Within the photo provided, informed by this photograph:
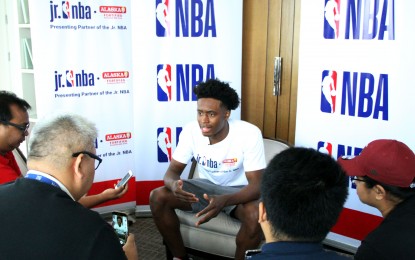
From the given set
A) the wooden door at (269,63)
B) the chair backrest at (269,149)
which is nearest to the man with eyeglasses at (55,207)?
the chair backrest at (269,149)

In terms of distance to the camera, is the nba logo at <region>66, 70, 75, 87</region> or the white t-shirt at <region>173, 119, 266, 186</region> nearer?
the white t-shirt at <region>173, 119, 266, 186</region>

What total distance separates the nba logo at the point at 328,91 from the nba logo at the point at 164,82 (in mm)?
1200

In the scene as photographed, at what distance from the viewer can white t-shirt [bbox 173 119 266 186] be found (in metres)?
2.76

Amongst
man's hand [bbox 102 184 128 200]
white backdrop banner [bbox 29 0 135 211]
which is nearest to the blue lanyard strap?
man's hand [bbox 102 184 128 200]

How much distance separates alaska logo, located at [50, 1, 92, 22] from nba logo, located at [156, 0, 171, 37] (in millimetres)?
513

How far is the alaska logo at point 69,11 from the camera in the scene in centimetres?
317

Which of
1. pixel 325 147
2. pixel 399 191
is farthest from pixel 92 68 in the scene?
pixel 399 191

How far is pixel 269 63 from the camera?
141 inches

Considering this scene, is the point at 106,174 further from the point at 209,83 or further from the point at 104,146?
the point at 209,83

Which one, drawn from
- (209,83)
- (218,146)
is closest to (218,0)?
(209,83)

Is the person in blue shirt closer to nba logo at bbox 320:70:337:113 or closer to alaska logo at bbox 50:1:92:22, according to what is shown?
nba logo at bbox 320:70:337:113

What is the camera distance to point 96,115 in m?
3.46

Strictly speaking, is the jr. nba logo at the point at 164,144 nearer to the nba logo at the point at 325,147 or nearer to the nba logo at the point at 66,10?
the nba logo at the point at 66,10

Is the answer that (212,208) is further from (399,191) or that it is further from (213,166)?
(399,191)
